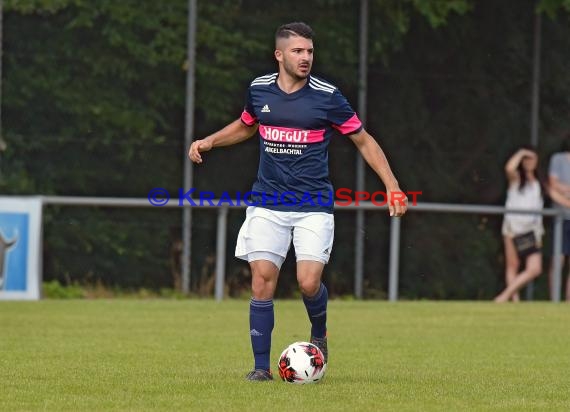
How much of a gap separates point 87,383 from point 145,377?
500 millimetres

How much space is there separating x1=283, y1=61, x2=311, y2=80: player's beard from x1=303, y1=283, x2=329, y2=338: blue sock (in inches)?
54.1

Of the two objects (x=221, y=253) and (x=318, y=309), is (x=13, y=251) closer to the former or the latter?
(x=221, y=253)

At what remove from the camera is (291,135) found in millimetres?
9305

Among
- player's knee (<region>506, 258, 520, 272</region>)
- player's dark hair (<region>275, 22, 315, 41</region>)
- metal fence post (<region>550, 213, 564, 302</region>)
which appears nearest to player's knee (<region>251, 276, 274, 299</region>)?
player's dark hair (<region>275, 22, 315, 41</region>)

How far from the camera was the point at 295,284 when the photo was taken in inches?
A: 775

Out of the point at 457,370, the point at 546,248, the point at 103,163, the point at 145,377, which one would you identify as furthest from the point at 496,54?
the point at 145,377

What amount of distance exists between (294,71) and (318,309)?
1.56 meters

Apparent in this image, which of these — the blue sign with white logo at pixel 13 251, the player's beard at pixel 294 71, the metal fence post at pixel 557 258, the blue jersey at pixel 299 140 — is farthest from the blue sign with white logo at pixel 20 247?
the player's beard at pixel 294 71

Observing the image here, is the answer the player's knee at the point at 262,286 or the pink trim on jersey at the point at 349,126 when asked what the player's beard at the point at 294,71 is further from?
the player's knee at the point at 262,286

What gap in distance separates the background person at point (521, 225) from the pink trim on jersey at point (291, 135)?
34.3 ft

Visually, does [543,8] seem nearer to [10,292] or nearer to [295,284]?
[295,284]

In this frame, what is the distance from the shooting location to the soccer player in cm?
930

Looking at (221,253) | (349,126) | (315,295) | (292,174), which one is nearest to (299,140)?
(292,174)

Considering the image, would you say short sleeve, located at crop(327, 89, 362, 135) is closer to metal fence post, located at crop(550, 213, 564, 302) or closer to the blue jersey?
the blue jersey
